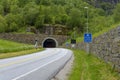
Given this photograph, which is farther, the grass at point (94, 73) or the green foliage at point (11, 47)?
the green foliage at point (11, 47)

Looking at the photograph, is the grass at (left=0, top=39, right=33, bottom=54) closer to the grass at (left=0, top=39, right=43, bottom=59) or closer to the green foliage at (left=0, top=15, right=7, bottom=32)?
the grass at (left=0, top=39, right=43, bottom=59)

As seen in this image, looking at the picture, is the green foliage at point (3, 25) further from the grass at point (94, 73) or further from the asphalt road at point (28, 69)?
the grass at point (94, 73)

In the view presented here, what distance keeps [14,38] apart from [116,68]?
355ft

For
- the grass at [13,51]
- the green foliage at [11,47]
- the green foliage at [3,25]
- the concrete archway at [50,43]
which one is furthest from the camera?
the concrete archway at [50,43]

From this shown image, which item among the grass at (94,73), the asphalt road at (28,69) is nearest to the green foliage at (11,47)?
the asphalt road at (28,69)

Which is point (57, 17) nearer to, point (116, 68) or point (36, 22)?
point (36, 22)

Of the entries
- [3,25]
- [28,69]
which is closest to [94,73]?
[28,69]

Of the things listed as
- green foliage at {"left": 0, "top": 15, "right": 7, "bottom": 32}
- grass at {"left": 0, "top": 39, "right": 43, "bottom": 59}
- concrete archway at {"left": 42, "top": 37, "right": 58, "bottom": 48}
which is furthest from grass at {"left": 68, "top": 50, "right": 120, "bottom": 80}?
green foliage at {"left": 0, "top": 15, "right": 7, "bottom": 32}

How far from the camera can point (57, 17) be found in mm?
154125

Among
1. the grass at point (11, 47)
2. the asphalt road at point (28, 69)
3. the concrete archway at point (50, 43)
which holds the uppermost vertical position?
the asphalt road at point (28, 69)

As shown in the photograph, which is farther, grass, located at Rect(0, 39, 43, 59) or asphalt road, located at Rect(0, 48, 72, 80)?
grass, located at Rect(0, 39, 43, 59)

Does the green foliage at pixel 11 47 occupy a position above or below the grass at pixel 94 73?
below

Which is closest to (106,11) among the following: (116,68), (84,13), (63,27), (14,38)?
(84,13)

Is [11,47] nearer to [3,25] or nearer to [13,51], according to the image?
[13,51]
